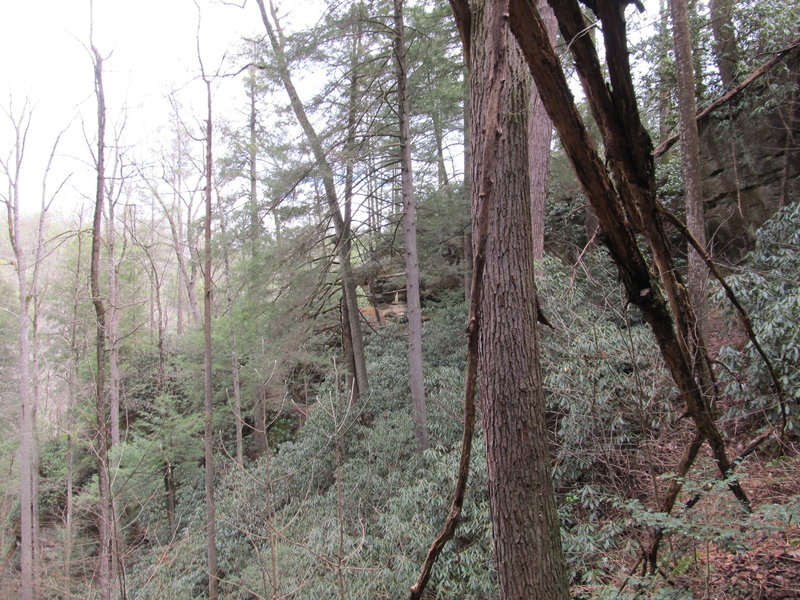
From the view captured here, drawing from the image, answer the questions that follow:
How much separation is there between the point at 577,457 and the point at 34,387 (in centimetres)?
1189

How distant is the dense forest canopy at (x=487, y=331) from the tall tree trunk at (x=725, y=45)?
0.04m

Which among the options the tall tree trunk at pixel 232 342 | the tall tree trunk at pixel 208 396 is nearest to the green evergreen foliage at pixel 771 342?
the tall tree trunk at pixel 208 396

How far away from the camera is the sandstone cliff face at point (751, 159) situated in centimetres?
615

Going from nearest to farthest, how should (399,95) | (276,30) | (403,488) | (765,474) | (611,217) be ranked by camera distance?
(611,217) < (765,474) < (403,488) < (399,95) < (276,30)

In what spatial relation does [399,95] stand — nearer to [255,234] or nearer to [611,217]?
[255,234]

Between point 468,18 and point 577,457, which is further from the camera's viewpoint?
point 577,457

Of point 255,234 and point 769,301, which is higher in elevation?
point 255,234

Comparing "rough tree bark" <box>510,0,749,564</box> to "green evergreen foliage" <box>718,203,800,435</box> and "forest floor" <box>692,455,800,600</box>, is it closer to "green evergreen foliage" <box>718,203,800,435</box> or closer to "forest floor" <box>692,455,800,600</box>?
"forest floor" <box>692,455,800,600</box>

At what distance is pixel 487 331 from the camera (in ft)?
6.43

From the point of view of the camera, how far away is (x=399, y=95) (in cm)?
766

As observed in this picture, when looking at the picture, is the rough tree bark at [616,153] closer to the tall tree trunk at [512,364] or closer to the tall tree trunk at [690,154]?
the tall tree trunk at [512,364]

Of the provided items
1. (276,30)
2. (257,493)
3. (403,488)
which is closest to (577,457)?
(403,488)

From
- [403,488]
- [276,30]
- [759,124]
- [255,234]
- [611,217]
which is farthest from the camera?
[276,30]

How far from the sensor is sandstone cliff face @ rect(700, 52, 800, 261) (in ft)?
20.2
